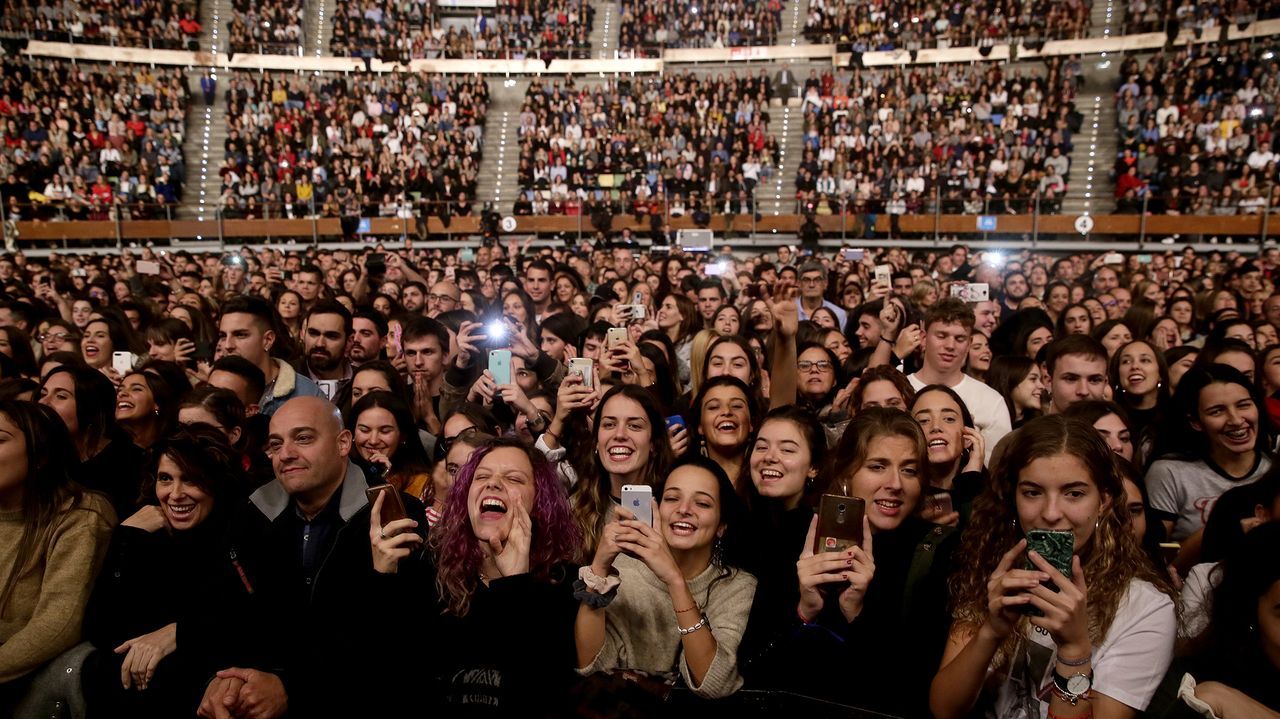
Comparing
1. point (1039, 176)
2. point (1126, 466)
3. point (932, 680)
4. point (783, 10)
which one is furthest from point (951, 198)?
point (932, 680)

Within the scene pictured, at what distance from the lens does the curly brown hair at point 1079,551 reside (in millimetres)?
2287

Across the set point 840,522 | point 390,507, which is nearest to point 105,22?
point 390,507

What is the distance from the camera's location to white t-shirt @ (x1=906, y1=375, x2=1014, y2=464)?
436 centimetres

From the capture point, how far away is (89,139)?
21.7 meters

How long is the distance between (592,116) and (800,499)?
70.8ft

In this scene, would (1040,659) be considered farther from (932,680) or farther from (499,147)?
(499,147)

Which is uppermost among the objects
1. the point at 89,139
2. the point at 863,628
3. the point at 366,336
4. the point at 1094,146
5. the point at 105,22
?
the point at 105,22

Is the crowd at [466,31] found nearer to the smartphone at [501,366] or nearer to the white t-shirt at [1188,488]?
the smartphone at [501,366]

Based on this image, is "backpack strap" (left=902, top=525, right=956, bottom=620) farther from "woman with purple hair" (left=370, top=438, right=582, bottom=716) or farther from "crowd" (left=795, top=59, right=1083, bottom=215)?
"crowd" (left=795, top=59, right=1083, bottom=215)

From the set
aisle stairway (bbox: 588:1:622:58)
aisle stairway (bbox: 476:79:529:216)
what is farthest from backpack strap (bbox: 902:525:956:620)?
aisle stairway (bbox: 588:1:622:58)

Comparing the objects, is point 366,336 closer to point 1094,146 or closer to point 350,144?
point 350,144

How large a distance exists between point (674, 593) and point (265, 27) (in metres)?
28.8

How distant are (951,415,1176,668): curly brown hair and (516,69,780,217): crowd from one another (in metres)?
16.3

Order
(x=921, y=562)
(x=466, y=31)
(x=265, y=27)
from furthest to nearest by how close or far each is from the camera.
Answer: (x=466, y=31) → (x=265, y=27) → (x=921, y=562)
